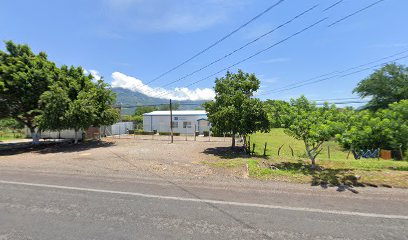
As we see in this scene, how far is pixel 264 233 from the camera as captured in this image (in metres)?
4.80

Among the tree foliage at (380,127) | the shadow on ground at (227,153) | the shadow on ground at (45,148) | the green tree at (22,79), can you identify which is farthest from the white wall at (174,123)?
the tree foliage at (380,127)

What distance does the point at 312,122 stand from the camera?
10.7 metres

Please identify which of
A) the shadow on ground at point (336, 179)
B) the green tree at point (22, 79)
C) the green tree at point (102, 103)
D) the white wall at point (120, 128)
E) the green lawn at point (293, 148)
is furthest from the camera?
the white wall at point (120, 128)

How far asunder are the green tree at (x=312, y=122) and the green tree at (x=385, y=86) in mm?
25619

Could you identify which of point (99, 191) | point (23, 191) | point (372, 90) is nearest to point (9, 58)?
point (23, 191)

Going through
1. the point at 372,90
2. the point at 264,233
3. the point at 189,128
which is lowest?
the point at 264,233

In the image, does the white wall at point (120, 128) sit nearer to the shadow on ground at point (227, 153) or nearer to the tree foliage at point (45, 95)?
the tree foliage at point (45, 95)

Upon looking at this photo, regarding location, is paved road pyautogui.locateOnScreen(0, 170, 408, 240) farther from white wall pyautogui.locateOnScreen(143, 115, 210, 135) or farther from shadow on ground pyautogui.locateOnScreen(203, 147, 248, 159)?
white wall pyautogui.locateOnScreen(143, 115, 210, 135)

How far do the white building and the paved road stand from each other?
33573mm

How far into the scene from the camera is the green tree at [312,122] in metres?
9.69

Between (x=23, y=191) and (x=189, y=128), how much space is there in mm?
35469

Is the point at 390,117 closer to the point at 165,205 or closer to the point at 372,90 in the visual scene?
the point at 165,205

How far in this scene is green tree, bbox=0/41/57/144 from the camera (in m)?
20.5

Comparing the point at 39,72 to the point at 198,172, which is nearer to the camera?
the point at 198,172
